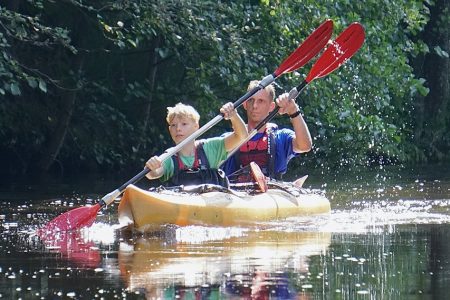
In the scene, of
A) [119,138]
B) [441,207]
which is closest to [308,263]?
[441,207]

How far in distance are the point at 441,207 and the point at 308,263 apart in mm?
4692

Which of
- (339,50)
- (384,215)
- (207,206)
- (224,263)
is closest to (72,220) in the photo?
(207,206)

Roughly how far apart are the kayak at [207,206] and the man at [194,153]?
0.21 meters

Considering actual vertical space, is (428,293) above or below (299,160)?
below

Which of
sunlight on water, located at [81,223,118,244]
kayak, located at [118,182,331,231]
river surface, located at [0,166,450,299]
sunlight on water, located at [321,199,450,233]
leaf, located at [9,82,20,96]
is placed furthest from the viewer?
leaf, located at [9,82,20,96]

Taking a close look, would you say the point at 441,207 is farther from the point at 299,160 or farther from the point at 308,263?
the point at 299,160

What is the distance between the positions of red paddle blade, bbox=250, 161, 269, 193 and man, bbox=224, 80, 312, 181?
35 centimetres

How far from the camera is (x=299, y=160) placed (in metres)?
21.2

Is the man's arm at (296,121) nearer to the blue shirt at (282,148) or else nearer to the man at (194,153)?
the blue shirt at (282,148)

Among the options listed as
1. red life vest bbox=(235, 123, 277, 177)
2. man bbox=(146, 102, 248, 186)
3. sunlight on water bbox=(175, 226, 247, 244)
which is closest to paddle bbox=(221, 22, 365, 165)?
red life vest bbox=(235, 123, 277, 177)

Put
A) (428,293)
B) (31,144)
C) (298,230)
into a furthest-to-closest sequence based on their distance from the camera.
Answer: (31,144)
(298,230)
(428,293)

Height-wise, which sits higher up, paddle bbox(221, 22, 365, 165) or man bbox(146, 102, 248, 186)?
paddle bbox(221, 22, 365, 165)

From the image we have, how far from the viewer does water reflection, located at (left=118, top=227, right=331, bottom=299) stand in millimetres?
7398

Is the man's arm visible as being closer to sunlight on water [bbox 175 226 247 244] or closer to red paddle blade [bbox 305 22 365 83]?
sunlight on water [bbox 175 226 247 244]
